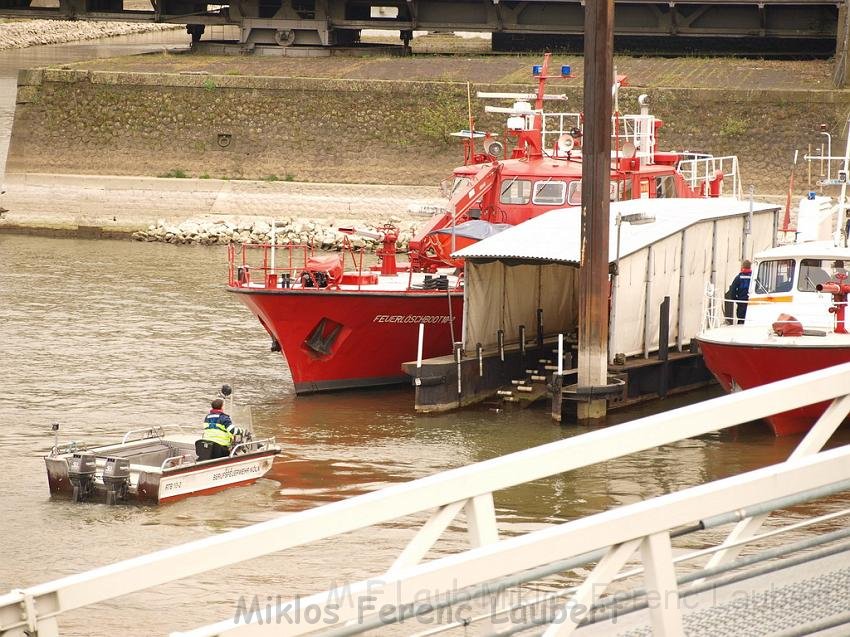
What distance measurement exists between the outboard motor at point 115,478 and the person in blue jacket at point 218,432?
846mm

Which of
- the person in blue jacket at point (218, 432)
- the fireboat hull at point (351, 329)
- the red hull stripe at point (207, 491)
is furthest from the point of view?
the fireboat hull at point (351, 329)

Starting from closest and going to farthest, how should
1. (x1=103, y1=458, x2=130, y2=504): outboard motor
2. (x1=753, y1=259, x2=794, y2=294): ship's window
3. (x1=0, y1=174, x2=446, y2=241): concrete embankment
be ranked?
1. (x1=103, y1=458, x2=130, y2=504): outboard motor
2. (x1=753, y1=259, x2=794, y2=294): ship's window
3. (x1=0, y1=174, x2=446, y2=241): concrete embankment

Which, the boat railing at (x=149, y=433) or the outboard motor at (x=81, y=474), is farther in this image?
the boat railing at (x=149, y=433)

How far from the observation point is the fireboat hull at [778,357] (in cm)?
1576

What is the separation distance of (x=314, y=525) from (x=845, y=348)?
41.7 ft

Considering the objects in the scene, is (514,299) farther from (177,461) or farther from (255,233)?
(255,233)

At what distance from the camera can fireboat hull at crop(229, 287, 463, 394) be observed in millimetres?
18562

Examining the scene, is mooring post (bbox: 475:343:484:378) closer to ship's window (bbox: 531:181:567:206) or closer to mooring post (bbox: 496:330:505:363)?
mooring post (bbox: 496:330:505:363)

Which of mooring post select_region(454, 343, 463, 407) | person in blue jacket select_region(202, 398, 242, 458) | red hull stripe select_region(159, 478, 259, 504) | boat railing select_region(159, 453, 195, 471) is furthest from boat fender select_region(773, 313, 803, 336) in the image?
boat railing select_region(159, 453, 195, 471)

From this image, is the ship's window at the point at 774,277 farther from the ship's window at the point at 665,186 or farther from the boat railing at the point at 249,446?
the boat railing at the point at 249,446

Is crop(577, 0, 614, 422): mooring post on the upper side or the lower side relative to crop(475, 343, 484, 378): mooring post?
upper

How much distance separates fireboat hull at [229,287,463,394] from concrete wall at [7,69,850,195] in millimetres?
18497

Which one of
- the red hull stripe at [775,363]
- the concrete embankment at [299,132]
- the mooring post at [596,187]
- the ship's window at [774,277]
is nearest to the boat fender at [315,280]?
the mooring post at [596,187]

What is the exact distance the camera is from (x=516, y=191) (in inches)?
830
